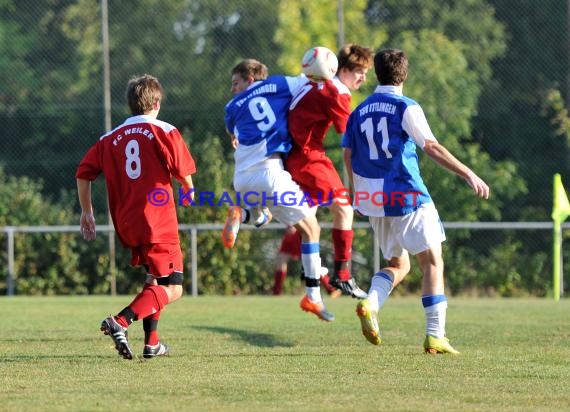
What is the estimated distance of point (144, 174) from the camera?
7.08 metres

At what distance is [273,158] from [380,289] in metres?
1.80

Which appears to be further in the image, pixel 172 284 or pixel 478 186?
pixel 172 284

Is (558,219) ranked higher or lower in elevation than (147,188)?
lower

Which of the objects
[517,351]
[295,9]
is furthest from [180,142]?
[295,9]

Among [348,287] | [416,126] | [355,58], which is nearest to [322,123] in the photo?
[355,58]

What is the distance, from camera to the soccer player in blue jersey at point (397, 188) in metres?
7.40

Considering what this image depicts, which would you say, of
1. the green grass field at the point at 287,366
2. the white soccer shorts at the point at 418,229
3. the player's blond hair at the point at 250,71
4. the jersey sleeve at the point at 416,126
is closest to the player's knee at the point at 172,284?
the green grass field at the point at 287,366

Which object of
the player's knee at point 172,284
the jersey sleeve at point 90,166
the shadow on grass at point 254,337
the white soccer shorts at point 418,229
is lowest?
the shadow on grass at point 254,337

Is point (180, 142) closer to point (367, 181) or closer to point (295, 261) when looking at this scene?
point (367, 181)

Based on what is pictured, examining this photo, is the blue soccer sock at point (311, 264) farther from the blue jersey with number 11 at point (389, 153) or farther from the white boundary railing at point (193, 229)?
the white boundary railing at point (193, 229)

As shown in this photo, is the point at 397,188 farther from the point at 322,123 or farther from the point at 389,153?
the point at 322,123

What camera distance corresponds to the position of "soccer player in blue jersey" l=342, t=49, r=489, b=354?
7402 millimetres

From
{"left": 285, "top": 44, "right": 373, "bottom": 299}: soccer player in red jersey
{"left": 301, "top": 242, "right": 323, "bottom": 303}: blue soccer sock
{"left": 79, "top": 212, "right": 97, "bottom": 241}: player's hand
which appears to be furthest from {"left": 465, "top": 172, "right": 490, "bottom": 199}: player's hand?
{"left": 79, "top": 212, "right": 97, "bottom": 241}: player's hand

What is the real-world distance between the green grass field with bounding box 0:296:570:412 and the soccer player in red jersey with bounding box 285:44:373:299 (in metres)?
1.11
